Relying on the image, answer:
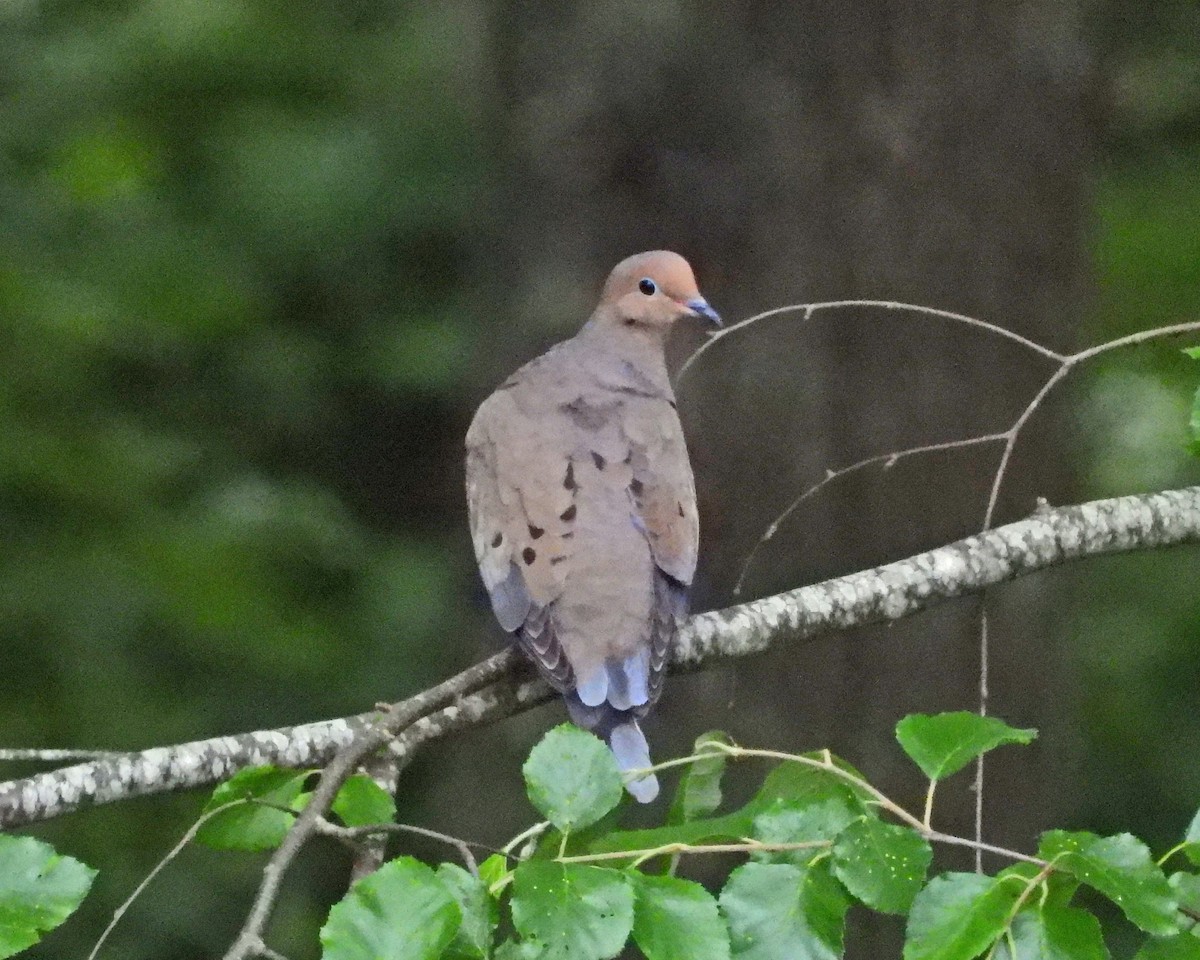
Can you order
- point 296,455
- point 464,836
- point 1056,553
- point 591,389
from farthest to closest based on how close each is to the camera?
point 296,455 < point 464,836 < point 591,389 < point 1056,553

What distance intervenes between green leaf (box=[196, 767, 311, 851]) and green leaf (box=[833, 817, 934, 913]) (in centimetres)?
63

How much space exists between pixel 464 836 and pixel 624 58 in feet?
5.46

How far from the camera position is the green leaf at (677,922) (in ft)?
4.68

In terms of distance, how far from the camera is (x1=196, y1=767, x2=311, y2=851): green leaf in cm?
187

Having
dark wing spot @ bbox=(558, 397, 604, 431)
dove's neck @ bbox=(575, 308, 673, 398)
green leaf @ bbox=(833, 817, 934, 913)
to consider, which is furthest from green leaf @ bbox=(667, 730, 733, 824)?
dove's neck @ bbox=(575, 308, 673, 398)

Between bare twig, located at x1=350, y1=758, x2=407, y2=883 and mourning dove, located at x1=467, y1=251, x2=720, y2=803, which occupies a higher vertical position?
mourning dove, located at x1=467, y1=251, x2=720, y2=803

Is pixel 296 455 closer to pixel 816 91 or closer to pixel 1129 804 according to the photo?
pixel 816 91

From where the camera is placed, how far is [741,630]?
2.50 m

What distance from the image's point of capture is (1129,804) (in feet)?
17.0

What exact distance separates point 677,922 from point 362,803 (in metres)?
0.54

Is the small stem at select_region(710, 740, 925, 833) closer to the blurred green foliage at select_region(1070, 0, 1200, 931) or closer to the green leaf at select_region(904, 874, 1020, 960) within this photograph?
the green leaf at select_region(904, 874, 1020, 960)

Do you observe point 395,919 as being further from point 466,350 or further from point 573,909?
point 466,350

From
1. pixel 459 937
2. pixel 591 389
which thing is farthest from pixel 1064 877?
pixel 591 389

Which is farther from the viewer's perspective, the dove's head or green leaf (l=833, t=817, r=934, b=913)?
the dove's head
